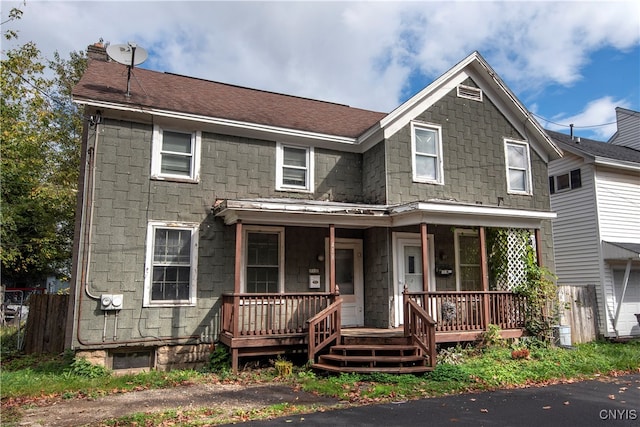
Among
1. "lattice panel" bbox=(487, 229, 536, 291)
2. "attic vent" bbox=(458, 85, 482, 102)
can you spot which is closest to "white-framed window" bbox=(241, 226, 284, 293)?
"lattice panel" bbox=(487, 229, 536, 291)

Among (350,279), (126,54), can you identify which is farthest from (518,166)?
(126,54)

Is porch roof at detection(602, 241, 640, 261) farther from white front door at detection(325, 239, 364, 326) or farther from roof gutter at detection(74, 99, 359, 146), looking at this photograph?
roof gutter at detection(74, 99, 359, 146)

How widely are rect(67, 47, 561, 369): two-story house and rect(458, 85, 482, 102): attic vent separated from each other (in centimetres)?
4

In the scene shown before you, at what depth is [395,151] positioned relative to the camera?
1104 cm

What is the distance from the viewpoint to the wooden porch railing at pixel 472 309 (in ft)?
31.4

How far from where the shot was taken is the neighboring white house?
531 inches

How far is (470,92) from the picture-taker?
480 inches

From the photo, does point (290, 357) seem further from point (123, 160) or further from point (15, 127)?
point (15, 127)

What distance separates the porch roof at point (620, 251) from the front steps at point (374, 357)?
8192mm

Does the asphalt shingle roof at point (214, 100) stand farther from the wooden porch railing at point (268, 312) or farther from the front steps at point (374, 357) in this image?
the front steps at point (374, 357)

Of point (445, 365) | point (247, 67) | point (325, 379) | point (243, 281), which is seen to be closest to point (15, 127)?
point (247, 67)

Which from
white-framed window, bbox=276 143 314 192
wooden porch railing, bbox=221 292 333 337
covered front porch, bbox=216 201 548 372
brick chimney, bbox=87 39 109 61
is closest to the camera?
covered front porch, bbox=216 201 548 372

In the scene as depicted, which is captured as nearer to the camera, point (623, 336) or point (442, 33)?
point (442, 33)

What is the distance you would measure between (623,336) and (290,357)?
1068 cm
